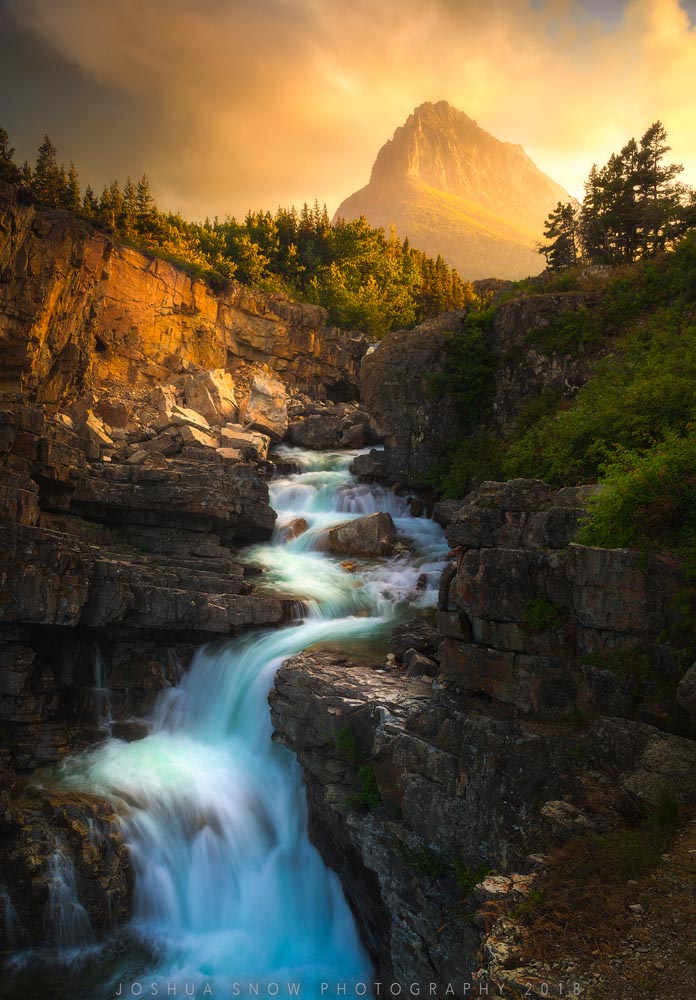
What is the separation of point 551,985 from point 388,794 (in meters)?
4.99

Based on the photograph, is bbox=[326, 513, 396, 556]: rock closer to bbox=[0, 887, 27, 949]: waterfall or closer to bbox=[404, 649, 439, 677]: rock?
bbox=[404, 649, 439, 677]: rock

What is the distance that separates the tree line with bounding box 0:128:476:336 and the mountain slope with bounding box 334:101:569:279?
83.2 m

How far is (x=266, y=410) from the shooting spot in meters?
33.4

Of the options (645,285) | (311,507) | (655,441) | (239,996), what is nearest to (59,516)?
(311,507)

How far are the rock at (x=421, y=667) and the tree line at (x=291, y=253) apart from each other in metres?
34.1

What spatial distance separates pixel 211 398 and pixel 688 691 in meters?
30.9

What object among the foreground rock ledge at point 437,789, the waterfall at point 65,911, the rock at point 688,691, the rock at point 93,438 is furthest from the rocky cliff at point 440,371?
the waterfall at point 65,911

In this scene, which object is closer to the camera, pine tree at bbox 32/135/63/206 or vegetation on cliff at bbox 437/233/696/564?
vegetation on cliff at bbox 437/233/696/564

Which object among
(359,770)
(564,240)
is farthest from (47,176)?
(359,770)

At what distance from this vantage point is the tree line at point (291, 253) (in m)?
36.5

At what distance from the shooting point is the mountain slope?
5182 inches

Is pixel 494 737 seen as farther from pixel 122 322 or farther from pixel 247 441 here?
pixel 122 322

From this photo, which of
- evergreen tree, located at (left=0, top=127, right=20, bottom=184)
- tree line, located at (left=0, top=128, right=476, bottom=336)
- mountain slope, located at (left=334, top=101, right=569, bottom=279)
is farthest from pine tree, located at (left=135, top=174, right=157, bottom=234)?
mountain slope, located at (left=334, top=101, right=569, bottom=279)

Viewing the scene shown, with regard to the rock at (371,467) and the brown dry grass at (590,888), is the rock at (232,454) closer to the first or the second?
the rock at (371,467)
